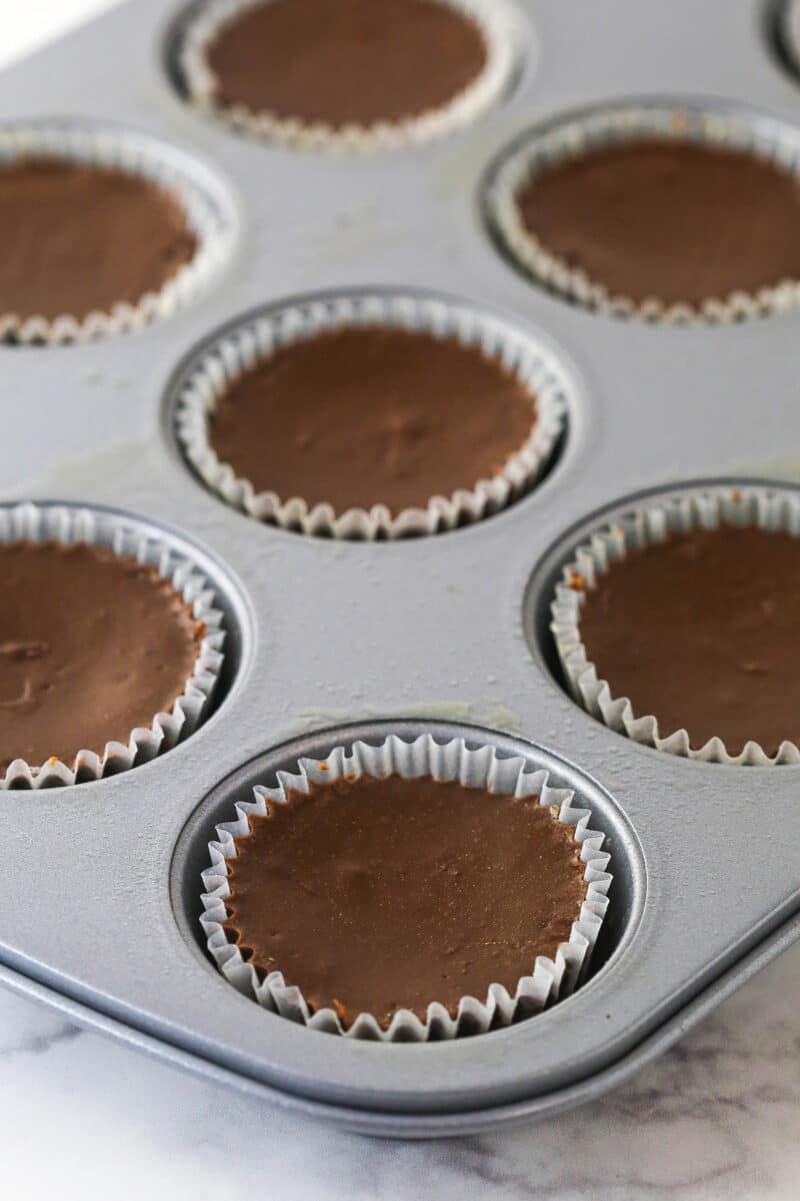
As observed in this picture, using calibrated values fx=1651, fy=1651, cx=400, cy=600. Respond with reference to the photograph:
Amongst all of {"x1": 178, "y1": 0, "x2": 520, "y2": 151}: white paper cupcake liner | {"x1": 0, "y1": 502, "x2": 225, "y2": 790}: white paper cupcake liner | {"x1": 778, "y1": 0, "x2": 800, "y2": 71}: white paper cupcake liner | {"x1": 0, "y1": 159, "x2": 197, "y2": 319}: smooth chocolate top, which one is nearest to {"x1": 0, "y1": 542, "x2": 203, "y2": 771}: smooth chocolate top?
{"x1": 0, "y1": 502, "x2": 225, "y2": 790}: white paper cupcake liner

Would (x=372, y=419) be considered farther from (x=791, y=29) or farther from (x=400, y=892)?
(x=791, y=29)

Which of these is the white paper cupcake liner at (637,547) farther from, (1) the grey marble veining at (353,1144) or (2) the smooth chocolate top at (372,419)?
(1) the grey marble veining at (353,1144)

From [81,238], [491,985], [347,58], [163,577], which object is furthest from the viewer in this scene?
[347,58]

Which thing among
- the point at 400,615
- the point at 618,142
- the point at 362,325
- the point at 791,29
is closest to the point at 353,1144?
the point at 400,615

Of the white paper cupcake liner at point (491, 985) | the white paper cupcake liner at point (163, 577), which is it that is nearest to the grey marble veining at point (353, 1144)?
the white paper cupcake liner at point (491, 985)

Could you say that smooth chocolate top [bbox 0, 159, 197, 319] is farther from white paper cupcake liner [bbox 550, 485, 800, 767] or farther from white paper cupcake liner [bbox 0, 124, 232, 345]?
white paper cupcake liner [bbox 550, 485, 800, 767]

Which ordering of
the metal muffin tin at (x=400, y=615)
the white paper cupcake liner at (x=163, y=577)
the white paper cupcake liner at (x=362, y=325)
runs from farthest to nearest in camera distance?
the white paper cupcake liner at (x=362, y=325)
the white paper cupcake liner at (x=163, y=577)
the metal muffin tin at (x=400, y=615)

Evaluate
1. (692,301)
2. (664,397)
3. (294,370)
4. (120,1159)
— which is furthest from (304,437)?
(120,1159)

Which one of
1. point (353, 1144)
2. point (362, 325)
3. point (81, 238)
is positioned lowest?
point (353, 1144)
